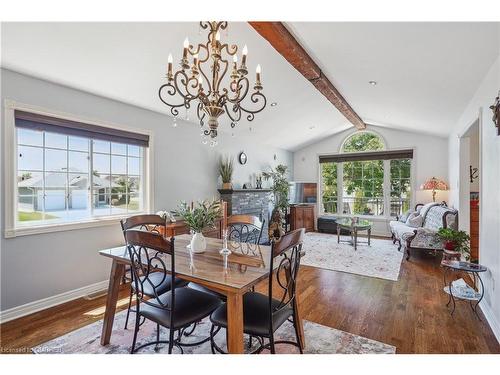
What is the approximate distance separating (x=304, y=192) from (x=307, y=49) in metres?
5.10

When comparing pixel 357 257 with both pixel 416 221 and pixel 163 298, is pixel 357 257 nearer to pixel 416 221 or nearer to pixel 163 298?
pixel 416 221

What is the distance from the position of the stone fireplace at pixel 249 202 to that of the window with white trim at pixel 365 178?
2.18 meters

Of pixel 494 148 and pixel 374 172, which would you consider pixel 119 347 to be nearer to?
pixel 494 148

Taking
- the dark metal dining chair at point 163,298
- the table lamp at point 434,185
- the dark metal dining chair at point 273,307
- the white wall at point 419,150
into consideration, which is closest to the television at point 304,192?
the white wall at point 419,150

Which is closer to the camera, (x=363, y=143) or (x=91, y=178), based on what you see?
(x=91, y=178)

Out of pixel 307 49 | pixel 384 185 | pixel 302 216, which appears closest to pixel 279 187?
pixel 302 216

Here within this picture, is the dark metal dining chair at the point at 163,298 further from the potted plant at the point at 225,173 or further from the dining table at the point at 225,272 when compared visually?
the potted plant at the point at 225,173

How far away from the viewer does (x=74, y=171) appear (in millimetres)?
3115

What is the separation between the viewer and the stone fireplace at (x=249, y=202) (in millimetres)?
5008

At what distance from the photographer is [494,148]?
7.82ft

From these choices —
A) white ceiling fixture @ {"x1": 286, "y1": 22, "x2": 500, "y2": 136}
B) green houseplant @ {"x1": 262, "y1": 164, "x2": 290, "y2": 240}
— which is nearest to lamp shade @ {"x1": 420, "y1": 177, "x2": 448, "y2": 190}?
white ceiling fixture @ {"x1": 286, "y1": 22, "x2": 500, "y2": 136}

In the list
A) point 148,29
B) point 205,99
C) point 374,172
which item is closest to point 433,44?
point 205,99

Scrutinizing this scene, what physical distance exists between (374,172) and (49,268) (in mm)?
6980

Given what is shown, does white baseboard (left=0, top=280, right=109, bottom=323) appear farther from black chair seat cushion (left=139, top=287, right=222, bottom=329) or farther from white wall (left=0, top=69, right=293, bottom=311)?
black chair seat cushion (left=139, top=287, right=222, bottom=329)
